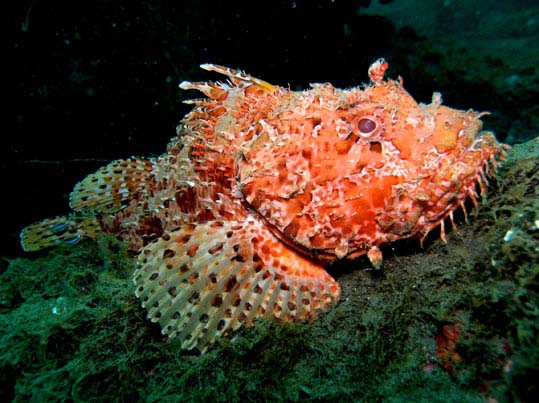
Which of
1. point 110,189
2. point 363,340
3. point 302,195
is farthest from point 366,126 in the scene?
point 110,189

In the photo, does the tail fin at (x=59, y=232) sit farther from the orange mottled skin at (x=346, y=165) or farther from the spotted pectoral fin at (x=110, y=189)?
the orange mottled skin at (x=346, y=165)

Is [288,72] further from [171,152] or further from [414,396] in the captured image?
[414,396]

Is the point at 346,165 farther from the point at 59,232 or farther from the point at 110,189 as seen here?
the point at 59,232

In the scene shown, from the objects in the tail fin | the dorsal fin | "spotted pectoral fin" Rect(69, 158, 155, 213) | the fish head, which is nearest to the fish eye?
the fish head

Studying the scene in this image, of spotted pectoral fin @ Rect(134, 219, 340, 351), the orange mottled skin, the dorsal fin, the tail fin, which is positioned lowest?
the tail fin

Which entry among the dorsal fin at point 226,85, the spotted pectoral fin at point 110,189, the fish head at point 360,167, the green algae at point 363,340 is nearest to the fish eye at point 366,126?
the fish head at point 360,167

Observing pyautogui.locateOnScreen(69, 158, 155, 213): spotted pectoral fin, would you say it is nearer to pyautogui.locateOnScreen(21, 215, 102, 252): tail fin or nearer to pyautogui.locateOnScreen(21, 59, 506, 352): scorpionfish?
pyautogui.locateOnScreen(21, 215, 102, 252): tail fin

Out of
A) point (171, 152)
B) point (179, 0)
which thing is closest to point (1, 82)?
point (179, 0)
